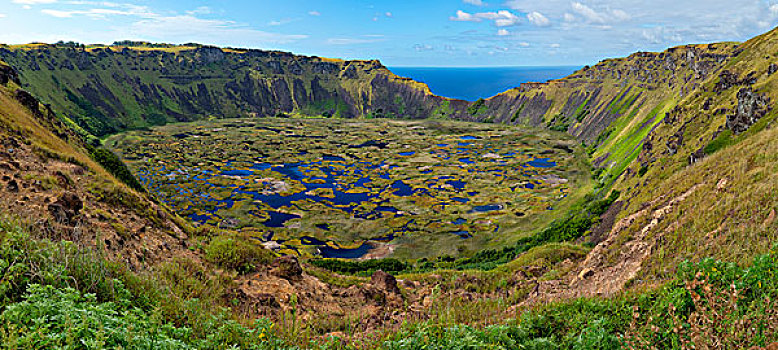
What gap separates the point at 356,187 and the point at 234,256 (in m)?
83.2

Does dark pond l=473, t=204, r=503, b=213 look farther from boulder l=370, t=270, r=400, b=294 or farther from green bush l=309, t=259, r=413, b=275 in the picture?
boulder l=370, t=270, r=400, b=294

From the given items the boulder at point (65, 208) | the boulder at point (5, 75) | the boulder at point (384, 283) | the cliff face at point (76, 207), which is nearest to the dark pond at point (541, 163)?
the boulder at point (384, 283)

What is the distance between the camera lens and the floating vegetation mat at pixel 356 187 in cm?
6950

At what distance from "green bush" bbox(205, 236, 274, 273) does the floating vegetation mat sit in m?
42.6

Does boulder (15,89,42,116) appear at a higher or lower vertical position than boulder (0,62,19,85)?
lower

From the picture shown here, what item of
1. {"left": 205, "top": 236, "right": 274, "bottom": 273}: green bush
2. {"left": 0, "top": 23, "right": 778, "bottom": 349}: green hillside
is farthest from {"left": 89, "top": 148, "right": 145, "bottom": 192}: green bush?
{"left": 205, "top": 236, "right": 274, "bottom": 273}: green bush

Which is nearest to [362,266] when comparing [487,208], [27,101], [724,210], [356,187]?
[724,210]

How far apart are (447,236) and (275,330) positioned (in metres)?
59.5

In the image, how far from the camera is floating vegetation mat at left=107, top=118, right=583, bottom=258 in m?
69.5

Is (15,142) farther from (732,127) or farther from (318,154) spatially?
(318,154)

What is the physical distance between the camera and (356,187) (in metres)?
102

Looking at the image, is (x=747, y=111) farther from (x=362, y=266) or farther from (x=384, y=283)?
(x=384, y=283)

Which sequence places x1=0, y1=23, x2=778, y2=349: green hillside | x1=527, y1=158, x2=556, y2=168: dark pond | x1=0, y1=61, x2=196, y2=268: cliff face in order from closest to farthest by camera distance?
1. x1=0, y1=23, x2=778, y2=349: green hillside
2. x1=0, y1=61, x2=196, y2=268: cliff face
3. x1=527, y1=158, x2=556, y2=168: dark pond

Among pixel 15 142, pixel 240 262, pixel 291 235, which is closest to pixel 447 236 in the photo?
pixel 291 235
